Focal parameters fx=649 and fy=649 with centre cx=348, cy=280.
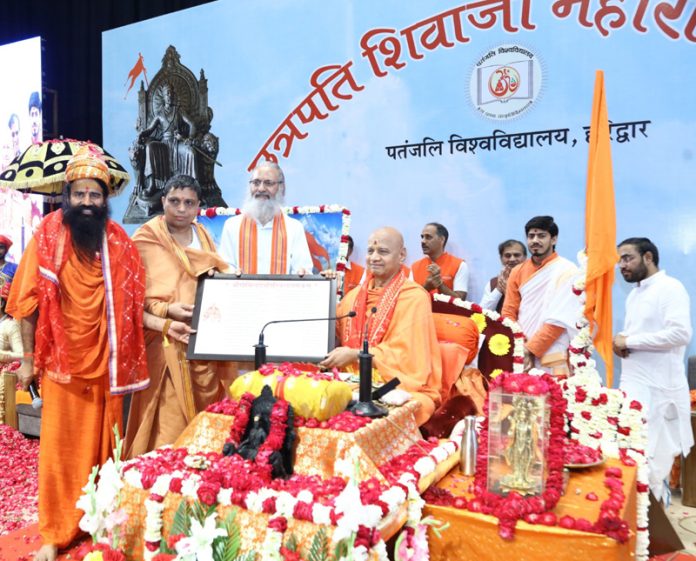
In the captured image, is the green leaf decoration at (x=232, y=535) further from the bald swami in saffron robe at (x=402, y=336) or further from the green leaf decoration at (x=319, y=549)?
the bald swami in saffron robe at (x=402, y=336)

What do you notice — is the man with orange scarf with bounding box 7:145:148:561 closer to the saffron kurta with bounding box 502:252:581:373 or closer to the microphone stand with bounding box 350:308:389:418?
the microphone stand with bounding box 350:308:389:418

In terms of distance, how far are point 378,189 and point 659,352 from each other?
303cm

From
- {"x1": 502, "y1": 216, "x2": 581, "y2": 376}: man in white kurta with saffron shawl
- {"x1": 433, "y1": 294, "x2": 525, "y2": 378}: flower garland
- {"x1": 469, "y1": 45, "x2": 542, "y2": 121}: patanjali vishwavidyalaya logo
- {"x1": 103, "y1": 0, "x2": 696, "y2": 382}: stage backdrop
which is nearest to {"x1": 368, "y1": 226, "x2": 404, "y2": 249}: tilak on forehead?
{"x1": 433, "y1": 294, "x2": 525, "y2": 378}: flower garland

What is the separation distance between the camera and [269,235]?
18.2ft

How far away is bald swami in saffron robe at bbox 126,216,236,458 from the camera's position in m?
3.98

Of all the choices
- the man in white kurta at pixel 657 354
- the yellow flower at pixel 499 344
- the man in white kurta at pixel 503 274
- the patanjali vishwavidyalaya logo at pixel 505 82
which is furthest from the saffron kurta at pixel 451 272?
the yellow flower at pixel 499 344

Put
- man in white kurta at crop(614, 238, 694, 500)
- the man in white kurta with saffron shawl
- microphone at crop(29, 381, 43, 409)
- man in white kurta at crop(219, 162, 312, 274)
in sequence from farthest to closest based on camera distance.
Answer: man in white kurta at crop(219, 162, 312, 274) < microphone at crop(29, 381, 43, 409) < the man in white kurta with saffron shawl < man in white kurta at crop(614, 238, 694, 500)

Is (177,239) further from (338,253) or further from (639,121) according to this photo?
(639,121)

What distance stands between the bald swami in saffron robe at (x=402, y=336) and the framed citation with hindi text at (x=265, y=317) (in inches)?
11.0

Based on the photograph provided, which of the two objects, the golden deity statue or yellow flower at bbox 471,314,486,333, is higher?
yellow flower at bbox 471,314,486,333

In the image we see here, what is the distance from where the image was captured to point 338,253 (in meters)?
5.92

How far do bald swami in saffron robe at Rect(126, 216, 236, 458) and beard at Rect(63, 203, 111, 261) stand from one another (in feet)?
1.54

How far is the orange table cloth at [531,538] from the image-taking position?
2289 mm

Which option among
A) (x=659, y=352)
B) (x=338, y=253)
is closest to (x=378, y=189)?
(x=338, y=253)
